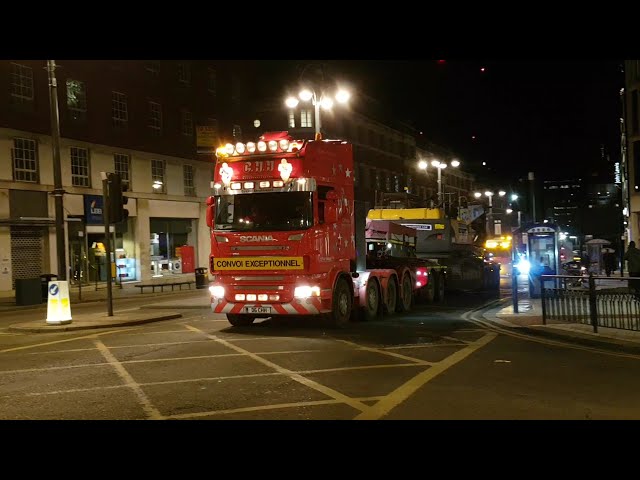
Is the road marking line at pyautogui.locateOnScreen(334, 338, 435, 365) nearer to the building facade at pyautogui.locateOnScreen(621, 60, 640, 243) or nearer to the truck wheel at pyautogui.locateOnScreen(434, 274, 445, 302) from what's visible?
the truck wheel at pyautogui.locateOnScreen(434, 274, 445, 302)

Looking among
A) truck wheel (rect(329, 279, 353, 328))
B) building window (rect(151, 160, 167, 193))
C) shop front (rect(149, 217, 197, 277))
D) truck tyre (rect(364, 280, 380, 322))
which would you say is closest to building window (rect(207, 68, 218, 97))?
building window (rect(151, 160, 167, 193))

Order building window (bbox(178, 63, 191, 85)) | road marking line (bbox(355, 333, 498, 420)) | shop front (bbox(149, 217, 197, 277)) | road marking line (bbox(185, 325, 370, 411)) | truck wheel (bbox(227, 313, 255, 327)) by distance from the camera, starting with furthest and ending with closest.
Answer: building window (bbox(178, 63, 191, 85)), shop front (bbox(149, 217, 197, 277)), truck wheel (bbox(227, 313, 255, 327)), road marking line (bbox(185, 325, 370, 411)), road marking line (bbox(355, 333, 498, 420))

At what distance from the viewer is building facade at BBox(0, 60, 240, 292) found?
2712cm

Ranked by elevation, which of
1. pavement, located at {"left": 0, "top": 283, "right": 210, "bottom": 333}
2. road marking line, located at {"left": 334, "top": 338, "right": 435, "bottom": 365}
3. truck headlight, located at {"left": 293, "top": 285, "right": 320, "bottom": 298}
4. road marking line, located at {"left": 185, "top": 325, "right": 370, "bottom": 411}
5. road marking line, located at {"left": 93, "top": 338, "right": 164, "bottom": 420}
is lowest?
road marking line, located at {"left": 334, "top": 338, "right": 435, "bottom": 365}

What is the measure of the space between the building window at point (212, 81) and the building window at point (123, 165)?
29.4 ft

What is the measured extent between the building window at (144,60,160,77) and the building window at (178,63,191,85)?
1812mm

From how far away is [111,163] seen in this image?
1251 inches

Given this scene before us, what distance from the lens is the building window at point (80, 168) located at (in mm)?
29828

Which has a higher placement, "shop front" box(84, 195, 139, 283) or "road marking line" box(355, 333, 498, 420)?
"shop front" box(84, 195, 139, 283)

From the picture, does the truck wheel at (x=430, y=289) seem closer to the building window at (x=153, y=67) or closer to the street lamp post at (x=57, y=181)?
the street lamp post at (x=57, y=181)

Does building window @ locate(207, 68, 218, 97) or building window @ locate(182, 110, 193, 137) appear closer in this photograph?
building window @ locate(182, 110, 193, 137)

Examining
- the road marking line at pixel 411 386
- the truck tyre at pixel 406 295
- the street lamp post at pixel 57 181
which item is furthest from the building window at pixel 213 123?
the road marking line at pixel 411 386

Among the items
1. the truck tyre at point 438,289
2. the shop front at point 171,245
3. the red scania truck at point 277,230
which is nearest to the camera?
the red scania truck at point 277,230
